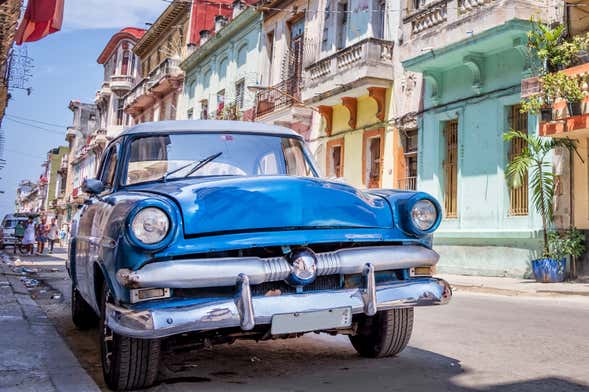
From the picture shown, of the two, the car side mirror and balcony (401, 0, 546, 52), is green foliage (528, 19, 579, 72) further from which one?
the car side mirror

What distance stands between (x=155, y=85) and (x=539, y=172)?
92.8 ft

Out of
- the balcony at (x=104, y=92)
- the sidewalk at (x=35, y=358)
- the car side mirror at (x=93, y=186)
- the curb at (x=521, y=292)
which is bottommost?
the sidewalk at (x=35, y=358)

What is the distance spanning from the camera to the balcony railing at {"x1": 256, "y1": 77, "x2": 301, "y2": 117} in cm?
2222

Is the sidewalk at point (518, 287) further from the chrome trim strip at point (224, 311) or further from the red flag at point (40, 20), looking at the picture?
the red flag at point (40, 20)

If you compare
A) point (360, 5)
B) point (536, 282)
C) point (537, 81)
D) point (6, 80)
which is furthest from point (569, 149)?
point (6, 80)

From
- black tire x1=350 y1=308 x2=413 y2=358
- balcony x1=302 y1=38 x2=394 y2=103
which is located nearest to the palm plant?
balcony x1=302 y1=38 x2=394 y2=103

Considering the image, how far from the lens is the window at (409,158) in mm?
17484

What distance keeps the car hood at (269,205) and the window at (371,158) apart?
15.1 m

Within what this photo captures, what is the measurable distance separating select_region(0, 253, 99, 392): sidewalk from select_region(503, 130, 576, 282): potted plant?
31.2 ft

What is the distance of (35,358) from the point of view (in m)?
4.21

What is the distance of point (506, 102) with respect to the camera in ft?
47.0

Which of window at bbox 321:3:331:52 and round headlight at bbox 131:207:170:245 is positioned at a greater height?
window at bbox 321:3:331:52

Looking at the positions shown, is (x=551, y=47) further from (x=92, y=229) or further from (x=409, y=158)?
(x=92, y=229)

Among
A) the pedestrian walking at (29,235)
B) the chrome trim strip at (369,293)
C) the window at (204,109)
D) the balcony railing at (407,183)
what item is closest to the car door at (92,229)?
the chrome trim strip at (369,293)
